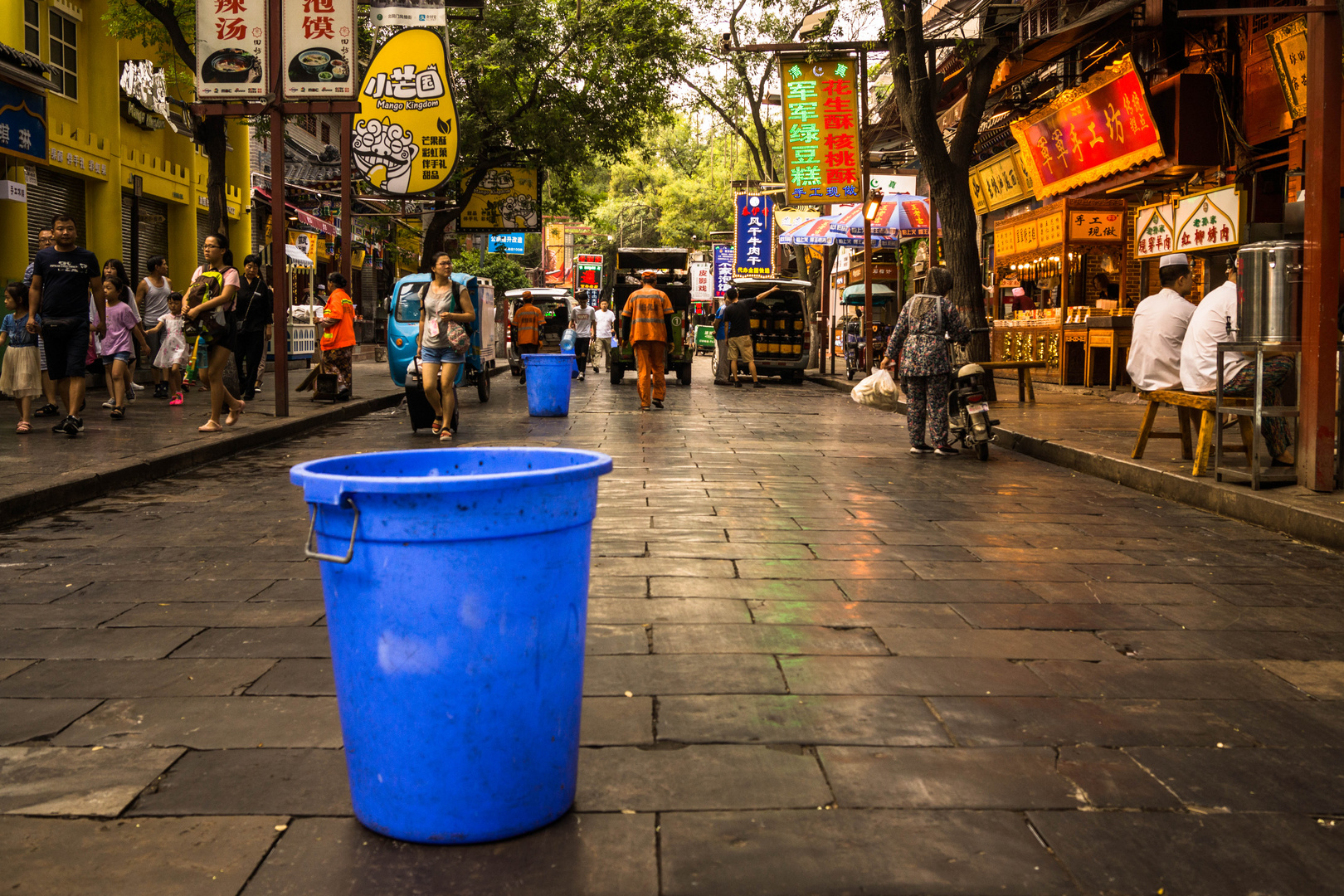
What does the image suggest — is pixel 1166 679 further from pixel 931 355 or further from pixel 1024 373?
pixel 1024 373

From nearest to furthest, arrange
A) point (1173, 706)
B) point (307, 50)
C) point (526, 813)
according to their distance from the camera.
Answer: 1. point (526, 813)
2. point (1173, 706)
3. point (307, 50)

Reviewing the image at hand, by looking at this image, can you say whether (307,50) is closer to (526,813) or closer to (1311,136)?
(1311,136)

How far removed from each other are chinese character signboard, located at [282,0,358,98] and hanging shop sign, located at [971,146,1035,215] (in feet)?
36.4

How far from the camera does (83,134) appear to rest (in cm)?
1888

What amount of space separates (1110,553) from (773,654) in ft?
9.71

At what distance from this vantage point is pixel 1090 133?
17.7 metres

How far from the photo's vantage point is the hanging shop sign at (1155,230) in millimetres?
16359

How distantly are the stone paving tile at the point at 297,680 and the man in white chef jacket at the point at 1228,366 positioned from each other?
6.85 metres

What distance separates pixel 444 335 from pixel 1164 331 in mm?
6559

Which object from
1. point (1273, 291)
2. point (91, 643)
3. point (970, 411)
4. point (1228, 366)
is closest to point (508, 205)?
point (970, 411)

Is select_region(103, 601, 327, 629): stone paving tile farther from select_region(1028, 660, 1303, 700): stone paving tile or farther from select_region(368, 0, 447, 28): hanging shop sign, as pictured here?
select_region(368, 0, 447, 28): hanging shop sign

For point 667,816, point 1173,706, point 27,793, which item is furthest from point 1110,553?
point 27,793

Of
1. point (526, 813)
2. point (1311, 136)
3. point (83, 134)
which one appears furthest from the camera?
point (83, 134)

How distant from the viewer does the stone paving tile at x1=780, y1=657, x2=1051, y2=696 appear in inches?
159
